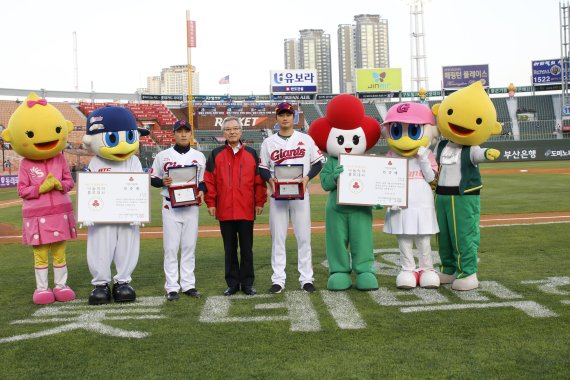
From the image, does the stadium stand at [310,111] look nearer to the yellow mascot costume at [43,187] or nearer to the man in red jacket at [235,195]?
the man in red jacket at [235,195]

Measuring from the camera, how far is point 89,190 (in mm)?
5984

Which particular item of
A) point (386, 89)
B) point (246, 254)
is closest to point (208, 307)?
point (246, 254)

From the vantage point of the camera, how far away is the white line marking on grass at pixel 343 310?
4.81 m

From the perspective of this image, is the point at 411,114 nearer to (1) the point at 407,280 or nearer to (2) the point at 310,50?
(1) the point at 407,280

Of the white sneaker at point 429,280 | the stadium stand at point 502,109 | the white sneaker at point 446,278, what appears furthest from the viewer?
the stadium stand at point 502,109

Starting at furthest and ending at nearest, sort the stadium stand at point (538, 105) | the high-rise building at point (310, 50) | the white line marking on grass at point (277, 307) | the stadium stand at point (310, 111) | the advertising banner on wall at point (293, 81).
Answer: the high-rise building at point (310, 50) → the advertising banner on wall at point (293, 81) → the stadium stand at point (310, 111) → the stadium stand at point (538, 105) → the white line marking on grass at point (277, 307)

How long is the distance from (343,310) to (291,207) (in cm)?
135

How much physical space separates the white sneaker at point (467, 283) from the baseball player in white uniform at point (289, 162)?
143 cm

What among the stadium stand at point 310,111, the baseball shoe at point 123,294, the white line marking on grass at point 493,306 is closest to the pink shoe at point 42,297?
the baseball shoe at point 123,294

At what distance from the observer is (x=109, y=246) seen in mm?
6070

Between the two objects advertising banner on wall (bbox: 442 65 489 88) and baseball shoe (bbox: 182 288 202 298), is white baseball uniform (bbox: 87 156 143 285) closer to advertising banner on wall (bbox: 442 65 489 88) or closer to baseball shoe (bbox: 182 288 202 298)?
baseball shoe (bbox: 182 288 202 298)

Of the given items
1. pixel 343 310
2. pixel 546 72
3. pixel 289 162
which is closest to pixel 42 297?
pixel 289 162

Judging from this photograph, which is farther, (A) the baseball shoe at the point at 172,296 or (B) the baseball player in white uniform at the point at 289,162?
(B) the baseball player in white uniform at the point at 289,162

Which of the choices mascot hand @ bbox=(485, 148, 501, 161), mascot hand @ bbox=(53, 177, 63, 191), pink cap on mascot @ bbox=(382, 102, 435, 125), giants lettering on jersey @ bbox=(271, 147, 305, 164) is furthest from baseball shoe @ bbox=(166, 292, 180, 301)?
mascot hand @ bbox=(485, 148, 501, 161)
